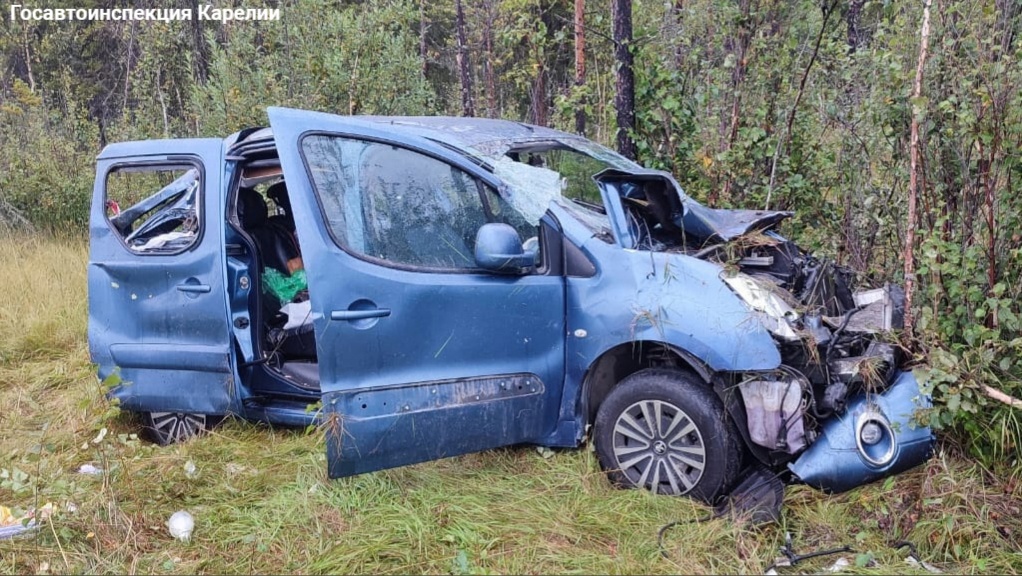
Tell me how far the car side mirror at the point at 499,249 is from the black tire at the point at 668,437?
2.49 ft

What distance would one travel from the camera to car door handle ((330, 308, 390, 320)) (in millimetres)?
3205

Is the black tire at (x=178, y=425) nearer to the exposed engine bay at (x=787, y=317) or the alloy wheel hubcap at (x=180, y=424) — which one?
the alloy wheel hubcap at (x=180, y=424)

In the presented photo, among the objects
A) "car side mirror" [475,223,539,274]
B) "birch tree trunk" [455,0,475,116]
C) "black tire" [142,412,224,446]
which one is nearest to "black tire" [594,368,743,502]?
"car side mirror" [475,223,539,274]

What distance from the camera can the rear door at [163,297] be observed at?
3951 millimetres

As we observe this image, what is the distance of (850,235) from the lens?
16.1 ft

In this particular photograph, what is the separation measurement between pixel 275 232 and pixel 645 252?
8.37ft

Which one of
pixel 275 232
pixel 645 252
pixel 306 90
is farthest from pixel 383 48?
pixel 645 252

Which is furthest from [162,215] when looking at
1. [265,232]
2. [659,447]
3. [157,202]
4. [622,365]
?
[659,447]

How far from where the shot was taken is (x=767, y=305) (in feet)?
10.4

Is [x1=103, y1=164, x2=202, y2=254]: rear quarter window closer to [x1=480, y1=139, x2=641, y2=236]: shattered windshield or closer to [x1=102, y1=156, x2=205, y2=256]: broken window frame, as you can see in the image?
[x1=102, y1=156, x2=205, y2=256]: broken window frame

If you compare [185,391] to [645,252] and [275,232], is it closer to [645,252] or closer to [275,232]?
[275,232]

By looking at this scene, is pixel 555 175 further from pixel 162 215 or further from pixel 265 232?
pixel 162 215

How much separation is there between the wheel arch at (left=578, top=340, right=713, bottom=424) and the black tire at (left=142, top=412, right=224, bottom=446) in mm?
2267

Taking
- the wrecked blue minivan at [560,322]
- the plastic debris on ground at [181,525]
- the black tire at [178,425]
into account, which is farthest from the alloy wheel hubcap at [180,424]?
the plastic debris on ground at [181,525]
